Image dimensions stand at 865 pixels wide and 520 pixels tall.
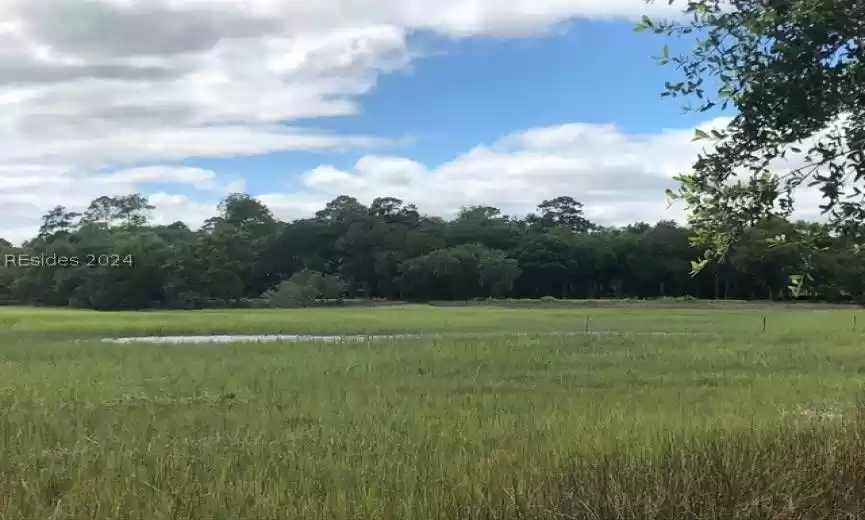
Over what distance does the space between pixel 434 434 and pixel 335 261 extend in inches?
3011

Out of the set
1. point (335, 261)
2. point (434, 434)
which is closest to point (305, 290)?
point (335, 261)

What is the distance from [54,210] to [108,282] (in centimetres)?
2300

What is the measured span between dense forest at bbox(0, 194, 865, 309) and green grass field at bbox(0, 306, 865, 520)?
4916 cm

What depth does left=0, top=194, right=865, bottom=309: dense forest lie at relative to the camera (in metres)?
71.1

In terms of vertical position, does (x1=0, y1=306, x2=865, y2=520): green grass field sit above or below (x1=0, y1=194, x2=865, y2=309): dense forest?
below

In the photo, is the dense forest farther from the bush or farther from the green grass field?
the green grass field

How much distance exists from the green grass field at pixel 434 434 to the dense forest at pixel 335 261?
49.2m

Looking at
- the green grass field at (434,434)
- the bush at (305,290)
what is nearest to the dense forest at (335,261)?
the bush at (305,290)


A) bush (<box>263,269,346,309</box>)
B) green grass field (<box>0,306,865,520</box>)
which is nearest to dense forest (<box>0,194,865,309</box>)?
bush (<box>263,269,346,309</box>)

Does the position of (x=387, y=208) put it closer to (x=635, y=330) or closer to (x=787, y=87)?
(x=635, y=330)

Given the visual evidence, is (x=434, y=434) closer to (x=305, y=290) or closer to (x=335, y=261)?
(x=305, y=290)

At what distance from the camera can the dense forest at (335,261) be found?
71.1 m

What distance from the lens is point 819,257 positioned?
573cm

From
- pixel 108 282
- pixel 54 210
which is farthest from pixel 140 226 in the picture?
pixel 108 282
